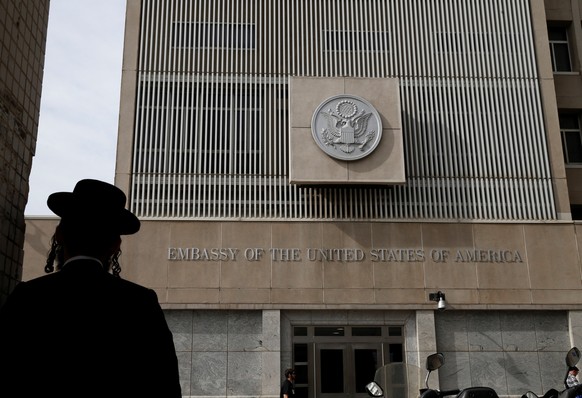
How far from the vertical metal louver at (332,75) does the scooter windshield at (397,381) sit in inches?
423

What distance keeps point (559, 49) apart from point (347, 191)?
9.89 metres

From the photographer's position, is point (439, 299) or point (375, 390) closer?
point (375, 390)

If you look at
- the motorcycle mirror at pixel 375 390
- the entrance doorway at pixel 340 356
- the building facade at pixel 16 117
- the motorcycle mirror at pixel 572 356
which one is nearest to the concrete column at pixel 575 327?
the entrance doorway at pixel 340 356

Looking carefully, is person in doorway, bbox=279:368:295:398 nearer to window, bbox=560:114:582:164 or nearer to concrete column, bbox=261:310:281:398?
concrete column, bbox=261:310:281:398

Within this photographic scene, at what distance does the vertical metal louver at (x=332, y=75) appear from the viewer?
Answer: 2017 centimetres

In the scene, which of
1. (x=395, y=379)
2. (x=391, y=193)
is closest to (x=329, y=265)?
(x=391, y=193)

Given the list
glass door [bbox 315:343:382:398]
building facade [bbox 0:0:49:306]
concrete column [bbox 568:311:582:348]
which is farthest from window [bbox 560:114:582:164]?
building facade [bbox 0:0:49:306]

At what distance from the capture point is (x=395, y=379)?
919cm

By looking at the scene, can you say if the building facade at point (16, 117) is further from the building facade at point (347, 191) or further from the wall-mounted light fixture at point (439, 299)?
the wall-mounted light fixture at point (439, 299)

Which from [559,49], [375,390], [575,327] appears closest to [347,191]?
[575,327]

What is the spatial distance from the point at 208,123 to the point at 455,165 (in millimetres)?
7611

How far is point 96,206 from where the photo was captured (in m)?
3.04

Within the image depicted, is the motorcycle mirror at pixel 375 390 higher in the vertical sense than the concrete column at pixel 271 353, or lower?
lower

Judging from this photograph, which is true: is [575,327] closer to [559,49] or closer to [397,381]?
[559,49]
